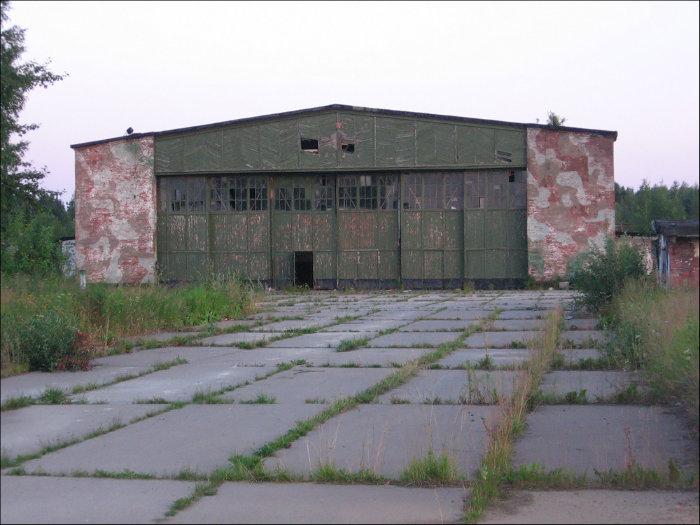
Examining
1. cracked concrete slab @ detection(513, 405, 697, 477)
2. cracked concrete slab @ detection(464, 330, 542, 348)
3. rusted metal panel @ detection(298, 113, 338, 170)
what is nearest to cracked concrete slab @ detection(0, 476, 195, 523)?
cracked concrete slab @ detection(513, 405, 697, 477)

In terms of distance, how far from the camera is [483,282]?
26031 millimetres

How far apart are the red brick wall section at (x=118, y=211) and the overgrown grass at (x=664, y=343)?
19.3m

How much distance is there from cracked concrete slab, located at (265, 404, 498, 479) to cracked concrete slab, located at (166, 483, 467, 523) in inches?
10.4

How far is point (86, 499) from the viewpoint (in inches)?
155

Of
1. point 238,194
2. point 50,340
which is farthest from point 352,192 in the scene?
point 50,340

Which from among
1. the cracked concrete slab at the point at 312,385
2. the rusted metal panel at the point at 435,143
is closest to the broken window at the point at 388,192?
the rusted metal panel at the point at 435,143

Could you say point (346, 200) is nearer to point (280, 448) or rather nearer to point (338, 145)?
point (338, 145)

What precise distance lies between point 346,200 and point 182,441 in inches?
854

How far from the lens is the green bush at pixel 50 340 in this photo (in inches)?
269

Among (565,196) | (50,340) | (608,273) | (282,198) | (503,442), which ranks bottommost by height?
(503,442)

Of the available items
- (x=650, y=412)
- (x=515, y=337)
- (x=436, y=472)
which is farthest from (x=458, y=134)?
(x=436, y=472)

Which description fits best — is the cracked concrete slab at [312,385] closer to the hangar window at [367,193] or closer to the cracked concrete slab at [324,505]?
the cracked concrete slab at [324,505]

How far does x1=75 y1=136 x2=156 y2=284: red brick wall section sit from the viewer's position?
26969mm

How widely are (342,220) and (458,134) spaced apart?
483 centimetres
